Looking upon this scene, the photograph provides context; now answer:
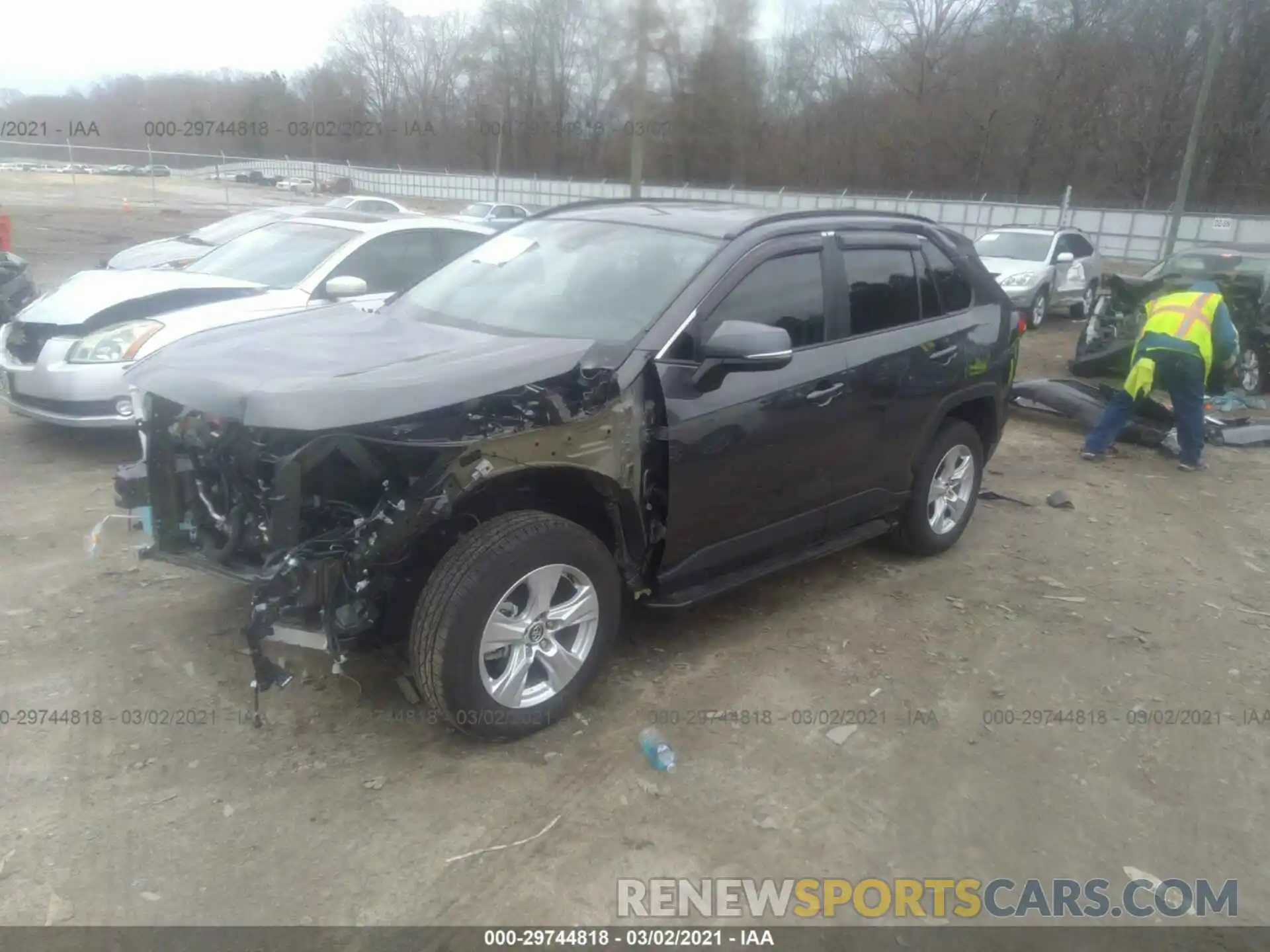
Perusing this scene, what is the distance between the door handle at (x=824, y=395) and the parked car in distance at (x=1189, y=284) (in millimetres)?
7732

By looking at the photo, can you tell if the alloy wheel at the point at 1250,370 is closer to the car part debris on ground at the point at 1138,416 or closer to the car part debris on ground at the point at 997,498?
the car part debris on ground at the point at 1138,416

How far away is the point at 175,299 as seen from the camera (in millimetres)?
6312

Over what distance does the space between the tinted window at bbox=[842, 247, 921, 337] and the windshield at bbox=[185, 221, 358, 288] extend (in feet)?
13.5

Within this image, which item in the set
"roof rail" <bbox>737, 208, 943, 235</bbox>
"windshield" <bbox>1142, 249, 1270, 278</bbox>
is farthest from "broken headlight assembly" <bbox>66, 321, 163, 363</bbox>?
"windshield" <bbox>1142, 249, 1270, 278</bbox>

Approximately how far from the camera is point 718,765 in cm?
337

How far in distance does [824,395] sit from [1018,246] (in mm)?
13894

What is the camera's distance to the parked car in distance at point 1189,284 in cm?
1063

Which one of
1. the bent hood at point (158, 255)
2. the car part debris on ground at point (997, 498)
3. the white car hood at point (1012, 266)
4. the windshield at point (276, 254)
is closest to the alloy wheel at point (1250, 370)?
the white car hood at point (1012, 266)

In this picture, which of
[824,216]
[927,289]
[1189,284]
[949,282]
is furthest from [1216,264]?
[824,216]

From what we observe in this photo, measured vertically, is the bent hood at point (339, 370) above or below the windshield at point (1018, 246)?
below

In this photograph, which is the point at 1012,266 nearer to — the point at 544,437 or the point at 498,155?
the point at 544,437

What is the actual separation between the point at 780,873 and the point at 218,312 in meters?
5.14

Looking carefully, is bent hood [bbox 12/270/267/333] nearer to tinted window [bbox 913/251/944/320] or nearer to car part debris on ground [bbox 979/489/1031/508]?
tinted window [bbox 913/251/944/320]

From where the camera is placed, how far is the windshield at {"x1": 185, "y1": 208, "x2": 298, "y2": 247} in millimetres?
8594
